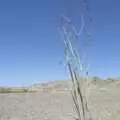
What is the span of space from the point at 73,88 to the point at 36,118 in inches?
632

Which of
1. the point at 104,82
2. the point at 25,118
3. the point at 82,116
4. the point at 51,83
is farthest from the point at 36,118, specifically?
the point at 51,83

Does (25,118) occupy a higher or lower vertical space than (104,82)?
lower

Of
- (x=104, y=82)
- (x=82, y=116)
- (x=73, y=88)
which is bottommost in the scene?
(x=82, y=116)

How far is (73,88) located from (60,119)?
16043mm

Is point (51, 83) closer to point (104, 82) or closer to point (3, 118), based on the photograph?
point (104, 82)

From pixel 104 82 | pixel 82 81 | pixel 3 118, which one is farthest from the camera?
pixel 104 82

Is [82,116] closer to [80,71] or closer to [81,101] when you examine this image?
[81,101]

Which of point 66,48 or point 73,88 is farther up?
point 66,48

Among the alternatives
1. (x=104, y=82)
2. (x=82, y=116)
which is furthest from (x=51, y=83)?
(x=82, y=116)

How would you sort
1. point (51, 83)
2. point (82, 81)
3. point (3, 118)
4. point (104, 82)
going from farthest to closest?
point (51, 83) < point (104, 82) < point (3, 118) < point (82, 81)

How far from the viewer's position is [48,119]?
23375 millimetres

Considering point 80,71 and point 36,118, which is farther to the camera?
point 36,118

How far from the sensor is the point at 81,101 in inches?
295

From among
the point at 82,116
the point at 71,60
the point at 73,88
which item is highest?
the point at 71,60
